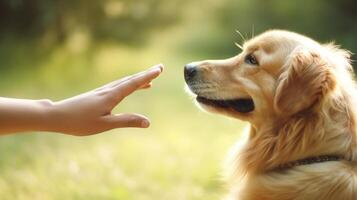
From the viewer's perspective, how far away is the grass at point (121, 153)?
337 cm

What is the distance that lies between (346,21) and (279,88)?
5.73 meters

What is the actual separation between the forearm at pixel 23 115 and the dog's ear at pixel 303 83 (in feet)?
2.81

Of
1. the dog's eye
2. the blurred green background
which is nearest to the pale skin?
the dog's eye

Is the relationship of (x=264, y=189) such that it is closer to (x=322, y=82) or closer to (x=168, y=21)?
(x=322, y=82)

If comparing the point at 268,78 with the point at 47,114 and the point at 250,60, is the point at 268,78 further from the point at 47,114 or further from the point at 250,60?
the point at 47,114

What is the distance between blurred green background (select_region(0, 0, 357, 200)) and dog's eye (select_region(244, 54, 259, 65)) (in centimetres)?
128

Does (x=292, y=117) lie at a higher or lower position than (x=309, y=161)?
higher

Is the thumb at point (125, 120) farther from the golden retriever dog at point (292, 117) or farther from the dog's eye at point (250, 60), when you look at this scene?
the dog's eye at point (250, 60)

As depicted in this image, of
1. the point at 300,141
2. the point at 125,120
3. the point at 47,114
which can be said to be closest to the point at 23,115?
the point at 47,114

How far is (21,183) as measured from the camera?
338cm

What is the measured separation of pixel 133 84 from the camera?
184 cm

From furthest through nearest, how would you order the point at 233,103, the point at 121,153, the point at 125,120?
the point at 121,153 → the point at 233,103 → the point at 125,120

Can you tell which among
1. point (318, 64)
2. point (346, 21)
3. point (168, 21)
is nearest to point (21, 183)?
point (318, 64)

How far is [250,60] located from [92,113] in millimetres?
818
